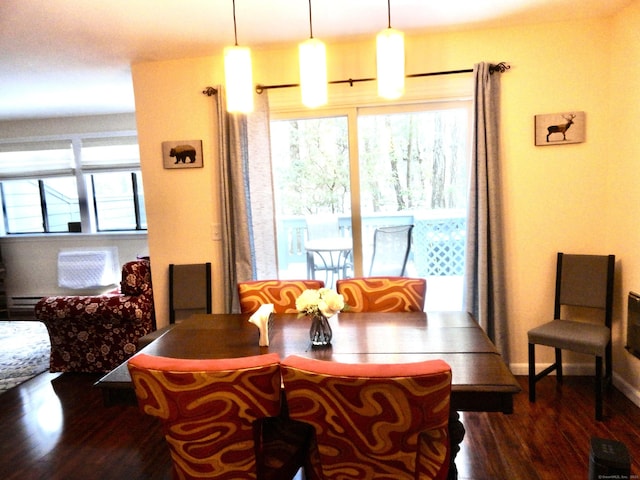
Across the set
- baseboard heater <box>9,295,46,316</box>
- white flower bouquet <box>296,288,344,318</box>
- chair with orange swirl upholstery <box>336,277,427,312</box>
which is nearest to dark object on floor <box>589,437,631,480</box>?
white flower bouquet <box>296,288,344,318</box>

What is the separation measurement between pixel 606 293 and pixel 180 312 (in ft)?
10.6

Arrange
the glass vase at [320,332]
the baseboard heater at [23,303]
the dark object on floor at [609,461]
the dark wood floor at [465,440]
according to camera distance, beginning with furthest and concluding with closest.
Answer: the baseboard heater at [23,303] < the dark wood floor at [465,440] < the glass vase at [320,332] < the dark object on floor at [609,461]

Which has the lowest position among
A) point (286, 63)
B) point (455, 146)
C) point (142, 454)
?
point (142, 454)

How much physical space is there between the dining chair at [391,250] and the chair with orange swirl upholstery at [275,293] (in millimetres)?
1158

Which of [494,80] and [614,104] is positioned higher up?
[494,80]

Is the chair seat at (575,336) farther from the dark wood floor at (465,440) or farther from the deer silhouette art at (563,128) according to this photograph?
the deer silhouette art at (563,128)

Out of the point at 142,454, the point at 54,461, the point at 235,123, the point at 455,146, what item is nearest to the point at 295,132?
the point at 235,123

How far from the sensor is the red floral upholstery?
3.43 m

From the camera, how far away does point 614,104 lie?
2.94m

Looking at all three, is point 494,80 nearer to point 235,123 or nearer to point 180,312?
point 235,123

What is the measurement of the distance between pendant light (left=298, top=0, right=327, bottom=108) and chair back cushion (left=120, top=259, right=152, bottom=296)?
8.07 ft

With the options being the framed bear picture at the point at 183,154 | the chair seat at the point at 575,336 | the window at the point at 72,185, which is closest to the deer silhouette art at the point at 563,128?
the chair seat at the point at 575,336

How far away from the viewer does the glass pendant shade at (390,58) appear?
1752mm

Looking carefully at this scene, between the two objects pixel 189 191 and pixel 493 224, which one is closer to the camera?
pixel 493 224
